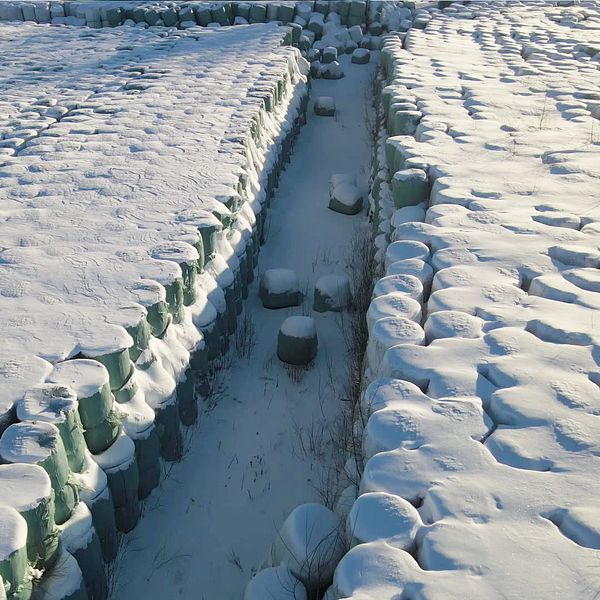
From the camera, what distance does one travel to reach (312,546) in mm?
2316

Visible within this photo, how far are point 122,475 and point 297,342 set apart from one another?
1.66 meters

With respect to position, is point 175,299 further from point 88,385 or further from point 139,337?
point 88,385

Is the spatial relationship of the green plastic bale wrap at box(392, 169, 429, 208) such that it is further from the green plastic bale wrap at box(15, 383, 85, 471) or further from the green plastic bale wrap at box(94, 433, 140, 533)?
the green plastic bale wrap at box(15, 383, 85, 471)

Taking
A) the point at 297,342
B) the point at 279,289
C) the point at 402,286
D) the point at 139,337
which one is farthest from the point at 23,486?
the point at 279,289

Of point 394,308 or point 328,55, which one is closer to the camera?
point 394,308

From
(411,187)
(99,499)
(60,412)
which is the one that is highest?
(411,187)

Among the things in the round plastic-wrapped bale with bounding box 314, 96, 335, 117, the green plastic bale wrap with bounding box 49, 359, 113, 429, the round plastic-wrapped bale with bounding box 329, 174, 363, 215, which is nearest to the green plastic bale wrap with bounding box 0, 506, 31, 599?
the green plastic bale wrap with bounding box 49, 359, 113, 429

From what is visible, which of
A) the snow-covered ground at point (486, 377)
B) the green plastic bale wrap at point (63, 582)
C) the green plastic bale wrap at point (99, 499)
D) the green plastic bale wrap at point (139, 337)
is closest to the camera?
the snow-covered ground at point (486, 377)

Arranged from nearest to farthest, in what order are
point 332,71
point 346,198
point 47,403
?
1. point 47,403
2. point 346,198
3. point 332,71

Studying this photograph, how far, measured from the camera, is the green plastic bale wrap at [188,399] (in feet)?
11.3

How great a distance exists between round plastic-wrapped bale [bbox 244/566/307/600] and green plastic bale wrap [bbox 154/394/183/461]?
1050 millimetres

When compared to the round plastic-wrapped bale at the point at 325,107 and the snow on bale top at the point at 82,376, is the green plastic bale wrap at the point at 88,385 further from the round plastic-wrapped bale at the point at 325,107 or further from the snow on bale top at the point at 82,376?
the round plastic-wrapped bale at the point at 325,107

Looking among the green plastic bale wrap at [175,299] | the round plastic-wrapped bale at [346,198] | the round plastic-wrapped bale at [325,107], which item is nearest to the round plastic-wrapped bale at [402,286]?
the green plastic bale wrap at [175,299]

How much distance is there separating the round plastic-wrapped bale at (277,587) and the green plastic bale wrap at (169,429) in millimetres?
1050
